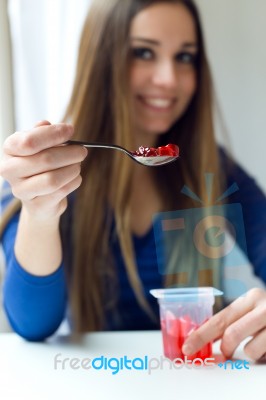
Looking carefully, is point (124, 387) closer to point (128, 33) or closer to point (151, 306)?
point (151, 306)

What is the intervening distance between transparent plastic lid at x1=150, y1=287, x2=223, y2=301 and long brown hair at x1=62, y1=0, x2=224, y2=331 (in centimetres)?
2

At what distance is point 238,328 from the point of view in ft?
1.26

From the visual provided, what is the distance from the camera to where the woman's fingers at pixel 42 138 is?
328 mm

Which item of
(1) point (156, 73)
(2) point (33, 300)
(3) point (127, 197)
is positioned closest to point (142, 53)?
(1) point (156, 73)

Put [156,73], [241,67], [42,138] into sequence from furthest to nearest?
[241,67] < [156,73] < [42,138]

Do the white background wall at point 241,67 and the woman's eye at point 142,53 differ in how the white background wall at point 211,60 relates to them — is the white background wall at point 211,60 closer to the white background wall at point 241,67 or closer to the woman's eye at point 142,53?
the white background wall at point 241,67

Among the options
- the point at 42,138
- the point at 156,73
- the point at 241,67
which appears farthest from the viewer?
the point at 241,67

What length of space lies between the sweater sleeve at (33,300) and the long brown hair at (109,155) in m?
0.03

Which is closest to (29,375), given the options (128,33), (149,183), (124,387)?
(124,387)

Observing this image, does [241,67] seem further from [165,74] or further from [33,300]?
[33,300]

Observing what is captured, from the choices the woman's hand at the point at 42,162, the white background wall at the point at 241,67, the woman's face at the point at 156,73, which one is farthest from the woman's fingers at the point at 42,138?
the white background wall at the point at 241,67

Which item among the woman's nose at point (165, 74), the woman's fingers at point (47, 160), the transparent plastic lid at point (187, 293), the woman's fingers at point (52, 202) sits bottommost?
the transparent plastic lid at point (187, 293)

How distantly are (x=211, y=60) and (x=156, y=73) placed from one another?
0.15 metres

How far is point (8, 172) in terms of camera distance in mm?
355
